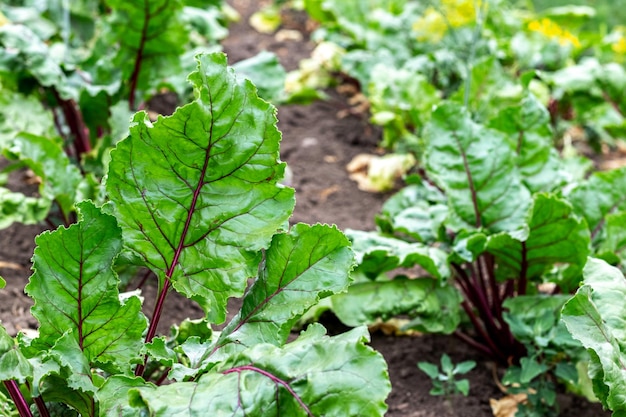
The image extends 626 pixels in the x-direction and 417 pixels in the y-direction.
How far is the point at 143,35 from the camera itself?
3.01 meters

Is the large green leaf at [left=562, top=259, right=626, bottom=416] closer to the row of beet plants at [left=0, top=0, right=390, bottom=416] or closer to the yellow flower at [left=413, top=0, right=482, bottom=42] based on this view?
the row of beet plants at [left=0, top=0, right=390, bottom=416]

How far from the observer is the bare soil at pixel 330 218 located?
2.43m

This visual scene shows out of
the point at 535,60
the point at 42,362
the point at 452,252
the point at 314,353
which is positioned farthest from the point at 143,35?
the point at 535,60

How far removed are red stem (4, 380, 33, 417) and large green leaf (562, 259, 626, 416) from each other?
111cm

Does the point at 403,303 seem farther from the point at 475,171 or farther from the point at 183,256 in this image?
the point at 183,256

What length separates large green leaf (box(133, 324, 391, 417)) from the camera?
1.40m

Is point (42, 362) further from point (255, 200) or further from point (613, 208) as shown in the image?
point (613, 208)

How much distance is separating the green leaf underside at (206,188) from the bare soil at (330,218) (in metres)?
0.83

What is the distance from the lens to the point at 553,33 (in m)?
4.56

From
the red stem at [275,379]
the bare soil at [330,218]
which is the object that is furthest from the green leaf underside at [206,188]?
the bare soil at [330,218]

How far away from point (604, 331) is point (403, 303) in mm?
724

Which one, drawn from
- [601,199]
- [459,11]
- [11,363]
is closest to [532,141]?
[601,199]

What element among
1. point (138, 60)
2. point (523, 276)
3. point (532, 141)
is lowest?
point (523, 276)

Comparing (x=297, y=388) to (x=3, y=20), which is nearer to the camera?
(x=297, y=388)
